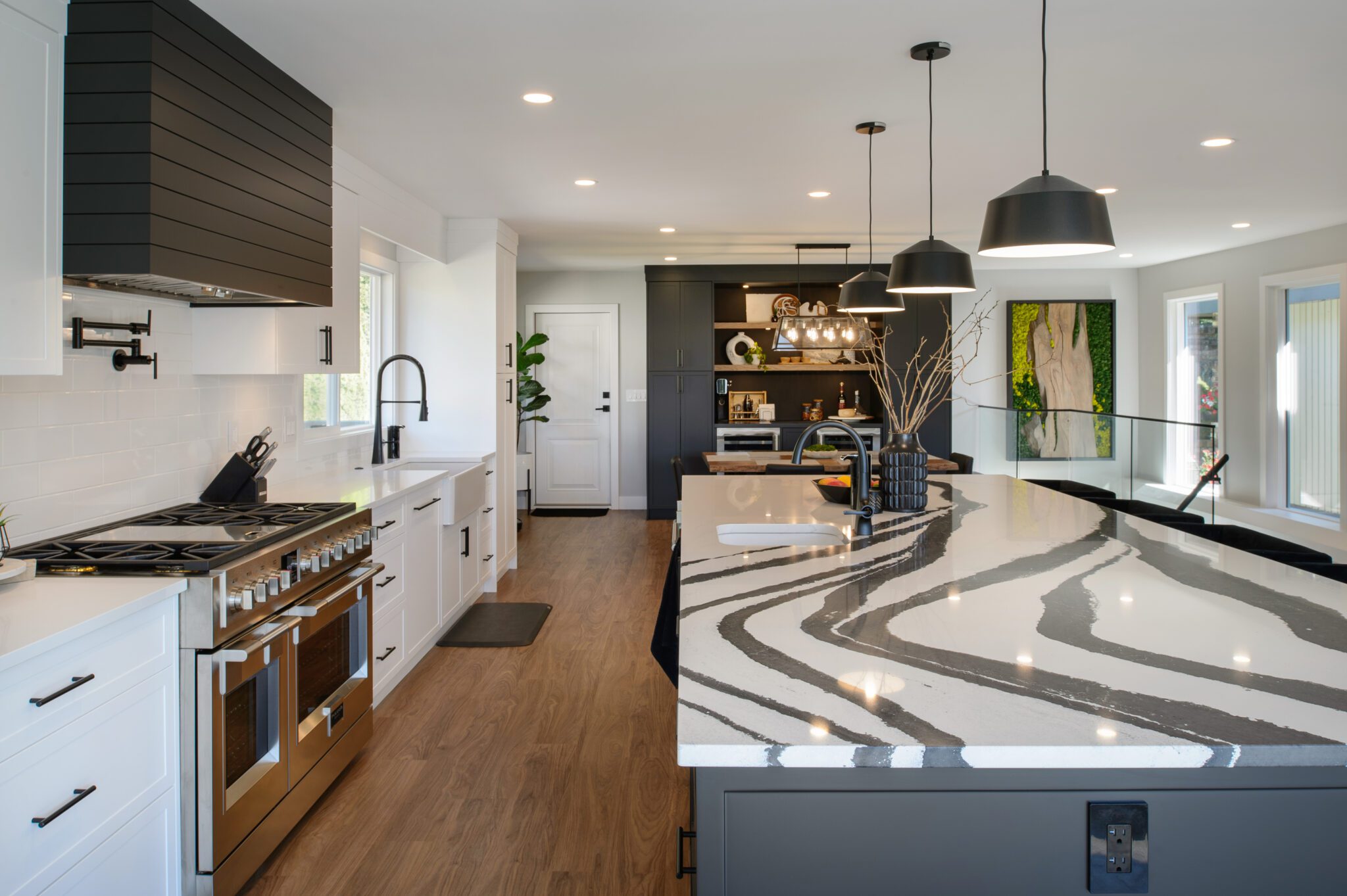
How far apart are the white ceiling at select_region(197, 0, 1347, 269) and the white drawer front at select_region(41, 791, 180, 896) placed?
211 cm

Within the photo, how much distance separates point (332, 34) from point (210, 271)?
82cm

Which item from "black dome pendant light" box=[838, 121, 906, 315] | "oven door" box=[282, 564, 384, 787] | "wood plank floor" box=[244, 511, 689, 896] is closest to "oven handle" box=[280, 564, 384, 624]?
"oven door" box=[282, 564, 384, 787]

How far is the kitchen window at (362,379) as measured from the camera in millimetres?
4551

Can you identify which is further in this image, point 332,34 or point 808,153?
point 808,153

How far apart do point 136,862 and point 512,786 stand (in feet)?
4.05

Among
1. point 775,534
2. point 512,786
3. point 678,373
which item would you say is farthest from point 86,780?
point 678,373

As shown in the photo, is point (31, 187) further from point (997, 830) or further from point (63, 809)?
point (997, 830)

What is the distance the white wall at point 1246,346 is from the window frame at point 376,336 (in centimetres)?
643

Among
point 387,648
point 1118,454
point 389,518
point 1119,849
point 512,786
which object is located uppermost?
point 1118,454

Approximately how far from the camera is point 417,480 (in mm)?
4070

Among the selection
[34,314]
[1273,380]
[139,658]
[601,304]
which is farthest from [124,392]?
[1273,380]

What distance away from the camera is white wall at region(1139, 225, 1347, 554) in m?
6.80

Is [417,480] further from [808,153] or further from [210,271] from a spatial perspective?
[808,153]

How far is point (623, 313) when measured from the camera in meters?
9.38
